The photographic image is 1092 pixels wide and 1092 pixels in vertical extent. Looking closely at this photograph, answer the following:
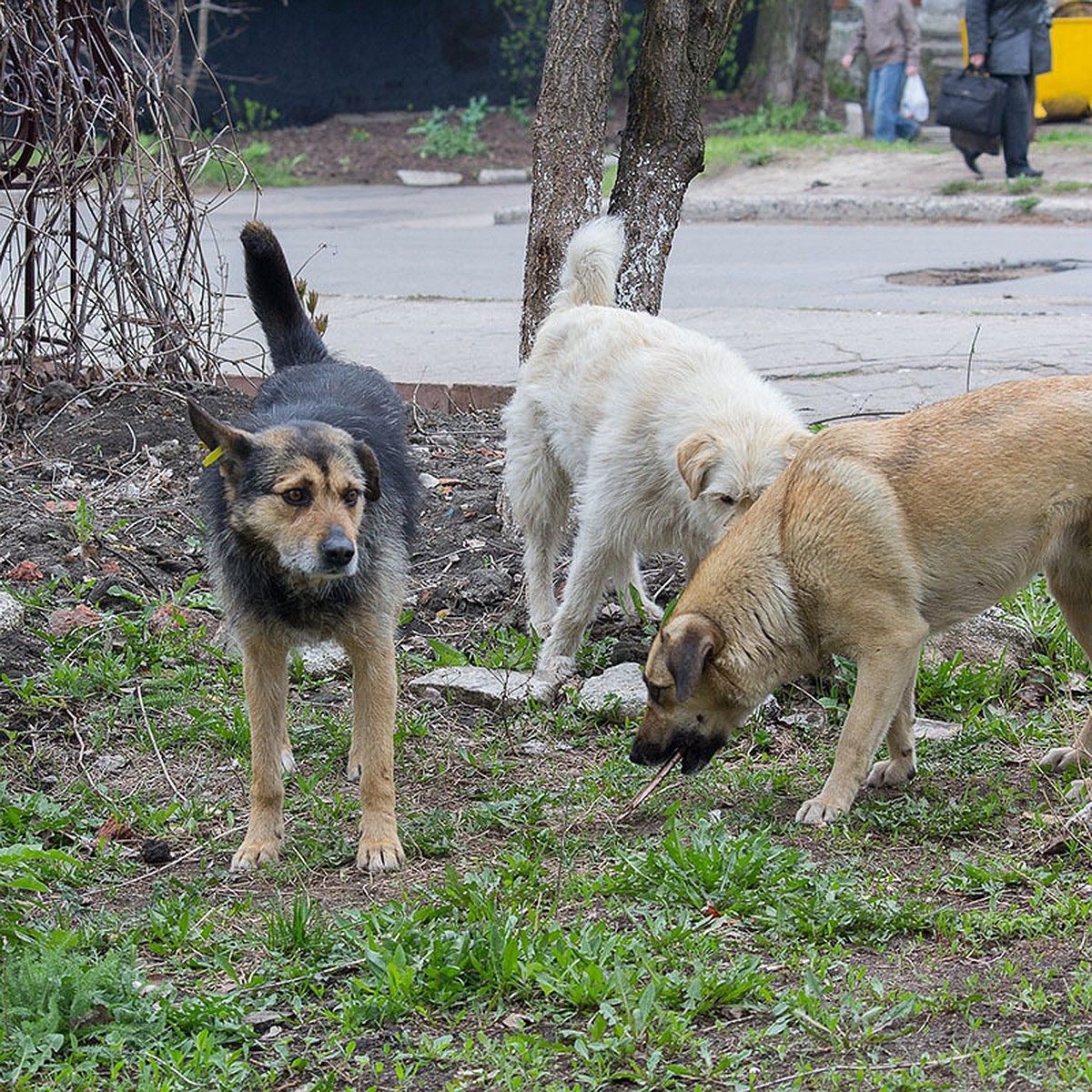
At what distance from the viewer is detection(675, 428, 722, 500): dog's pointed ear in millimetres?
4789

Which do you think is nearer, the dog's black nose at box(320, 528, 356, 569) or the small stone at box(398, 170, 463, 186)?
the dog's black nose at box(320, 528, 356, 569)

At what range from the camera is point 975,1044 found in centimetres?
293

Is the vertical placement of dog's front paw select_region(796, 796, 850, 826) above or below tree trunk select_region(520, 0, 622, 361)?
below

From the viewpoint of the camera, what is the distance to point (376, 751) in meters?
4.15

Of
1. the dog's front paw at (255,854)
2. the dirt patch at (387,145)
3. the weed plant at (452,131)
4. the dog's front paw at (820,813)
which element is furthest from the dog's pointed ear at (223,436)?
the weed plant at (452,131)

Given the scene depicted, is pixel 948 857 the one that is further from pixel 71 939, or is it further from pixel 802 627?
pixel 71 939

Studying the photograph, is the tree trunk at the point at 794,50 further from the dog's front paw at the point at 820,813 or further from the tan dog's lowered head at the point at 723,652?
the dog's front paw at the point at 820,813

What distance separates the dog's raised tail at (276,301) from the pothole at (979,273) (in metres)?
7.88

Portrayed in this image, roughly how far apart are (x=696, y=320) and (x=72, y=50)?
16.3ft

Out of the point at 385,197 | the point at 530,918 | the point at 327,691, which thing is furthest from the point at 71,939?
the point at 385,197

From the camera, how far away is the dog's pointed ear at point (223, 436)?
3.96 meters

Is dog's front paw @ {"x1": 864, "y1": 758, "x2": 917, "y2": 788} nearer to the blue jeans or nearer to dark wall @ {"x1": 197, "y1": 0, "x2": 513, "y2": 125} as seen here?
the blue jeans

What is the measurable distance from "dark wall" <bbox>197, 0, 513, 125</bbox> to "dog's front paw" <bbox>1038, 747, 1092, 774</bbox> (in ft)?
75.4

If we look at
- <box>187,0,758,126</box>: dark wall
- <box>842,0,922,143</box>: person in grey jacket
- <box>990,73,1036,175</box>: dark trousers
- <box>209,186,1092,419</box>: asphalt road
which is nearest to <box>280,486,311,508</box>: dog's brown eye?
<box>209,186,1092,419</box>: asphalt road
